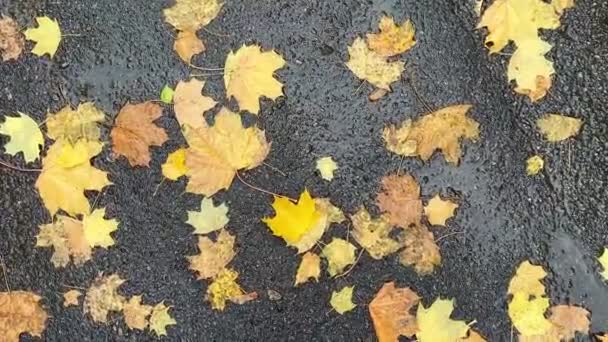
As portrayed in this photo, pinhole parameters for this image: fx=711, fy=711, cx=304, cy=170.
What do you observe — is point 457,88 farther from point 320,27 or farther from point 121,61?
point 121,61

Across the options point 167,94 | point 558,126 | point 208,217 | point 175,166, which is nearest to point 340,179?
point 208,217

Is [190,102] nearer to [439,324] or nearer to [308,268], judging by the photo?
[308,268]

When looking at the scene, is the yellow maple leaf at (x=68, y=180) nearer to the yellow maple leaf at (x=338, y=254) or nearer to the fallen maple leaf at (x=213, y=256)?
the fallen maple leaf at (x=213, y=256)

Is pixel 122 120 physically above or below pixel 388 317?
above

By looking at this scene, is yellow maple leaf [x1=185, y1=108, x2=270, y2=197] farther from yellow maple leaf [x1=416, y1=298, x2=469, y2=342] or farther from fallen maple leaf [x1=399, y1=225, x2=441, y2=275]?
yellow maple leaf [x1=416, y1=298, x2=469, y2=342]

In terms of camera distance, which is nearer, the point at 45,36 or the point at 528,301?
the point at 528,301

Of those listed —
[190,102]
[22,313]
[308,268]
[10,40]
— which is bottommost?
[22,313]

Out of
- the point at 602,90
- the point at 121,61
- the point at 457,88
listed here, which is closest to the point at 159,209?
the point at 121,61
